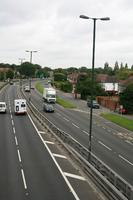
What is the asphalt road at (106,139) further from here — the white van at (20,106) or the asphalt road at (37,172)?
the white van at (20,106)

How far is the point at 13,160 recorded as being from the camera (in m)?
31.5

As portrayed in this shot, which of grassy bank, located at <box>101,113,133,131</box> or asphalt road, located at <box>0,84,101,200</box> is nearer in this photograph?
asphalt road, located at <box>0,84,101,200</box>

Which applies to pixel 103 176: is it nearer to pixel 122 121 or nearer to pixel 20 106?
pixel 122 121

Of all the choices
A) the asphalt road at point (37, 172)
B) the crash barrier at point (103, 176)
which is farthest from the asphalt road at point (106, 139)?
the asphalt road at point (37, 172)

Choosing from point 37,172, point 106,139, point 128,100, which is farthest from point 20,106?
point 37,172

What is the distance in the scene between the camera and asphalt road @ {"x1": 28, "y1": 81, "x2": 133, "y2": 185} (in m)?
32.2

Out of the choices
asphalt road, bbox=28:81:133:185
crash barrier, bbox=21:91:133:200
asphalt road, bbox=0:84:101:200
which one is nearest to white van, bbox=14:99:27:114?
asphalt road, bbox=28:81:133:185

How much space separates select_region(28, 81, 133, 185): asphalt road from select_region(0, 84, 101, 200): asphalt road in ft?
11.1

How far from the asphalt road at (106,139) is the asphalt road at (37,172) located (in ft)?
11.1

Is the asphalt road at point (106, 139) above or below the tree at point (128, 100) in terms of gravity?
below

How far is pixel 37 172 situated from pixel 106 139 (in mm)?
19707

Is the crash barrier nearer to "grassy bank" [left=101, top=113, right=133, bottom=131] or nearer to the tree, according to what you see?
"grassy bank" [left=101, top=113, right=133, bottom=131]

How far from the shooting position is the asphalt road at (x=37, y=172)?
22094 millimetres

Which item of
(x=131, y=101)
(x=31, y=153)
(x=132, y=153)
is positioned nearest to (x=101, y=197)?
(x=31, y=153)
